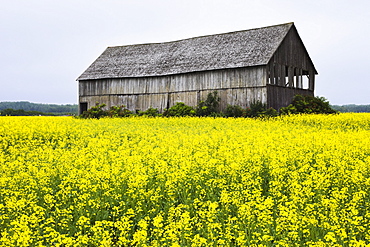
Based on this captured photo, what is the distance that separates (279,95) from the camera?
30.9 m

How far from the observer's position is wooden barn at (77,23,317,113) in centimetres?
3066

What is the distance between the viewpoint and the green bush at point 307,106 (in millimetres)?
30281

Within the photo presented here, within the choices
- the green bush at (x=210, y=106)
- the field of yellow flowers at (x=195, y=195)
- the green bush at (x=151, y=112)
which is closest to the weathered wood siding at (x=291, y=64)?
the green bush at (x=210, y=106)

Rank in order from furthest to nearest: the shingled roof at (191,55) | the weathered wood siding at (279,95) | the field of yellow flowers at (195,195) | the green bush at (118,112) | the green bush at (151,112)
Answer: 1. the green bush at (151,112)
2. the green bush at (118,112)
3. the shingled roof at (191,55)
4. the weathered wood siding at (279,95)
5. the field of yellow flowers at (195,195)

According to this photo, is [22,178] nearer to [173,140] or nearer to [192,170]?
[192,170]

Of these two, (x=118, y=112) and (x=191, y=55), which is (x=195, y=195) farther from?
(x=191, y=55)

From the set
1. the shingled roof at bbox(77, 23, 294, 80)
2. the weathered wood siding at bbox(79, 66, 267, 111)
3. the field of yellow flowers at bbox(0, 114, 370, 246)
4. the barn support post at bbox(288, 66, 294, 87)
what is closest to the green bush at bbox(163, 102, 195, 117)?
the weathered wood siding at bbox(79, 66, 267, 111)

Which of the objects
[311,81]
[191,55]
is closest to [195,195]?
[191,55]

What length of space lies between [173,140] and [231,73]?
19.1 metres

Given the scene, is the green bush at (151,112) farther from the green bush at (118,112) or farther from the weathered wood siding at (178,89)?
the green bush at (118,112)

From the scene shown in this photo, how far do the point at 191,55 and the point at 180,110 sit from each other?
615 centimetres

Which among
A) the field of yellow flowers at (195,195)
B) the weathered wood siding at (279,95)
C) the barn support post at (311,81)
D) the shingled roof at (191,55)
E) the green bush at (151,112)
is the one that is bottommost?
the field of yellow flowers at (195,195)

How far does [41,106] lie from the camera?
11594cm

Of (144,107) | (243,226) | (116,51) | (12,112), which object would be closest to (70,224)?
(243,226)
